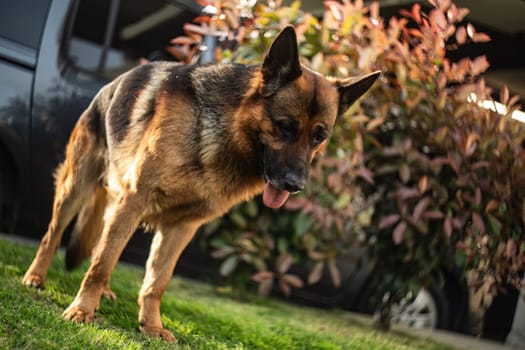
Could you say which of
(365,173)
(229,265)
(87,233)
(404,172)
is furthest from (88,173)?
(404,172)

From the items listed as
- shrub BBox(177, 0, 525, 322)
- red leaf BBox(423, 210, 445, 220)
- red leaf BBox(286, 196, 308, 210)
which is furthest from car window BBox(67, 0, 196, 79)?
red leaf BBox(423, 210, 445, 220)

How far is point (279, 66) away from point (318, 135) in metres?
0.42

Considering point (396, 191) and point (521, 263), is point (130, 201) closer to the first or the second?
point (396, 191)

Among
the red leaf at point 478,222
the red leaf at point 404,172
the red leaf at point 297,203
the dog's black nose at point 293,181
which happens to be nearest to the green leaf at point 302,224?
the red leaf at point 297,203

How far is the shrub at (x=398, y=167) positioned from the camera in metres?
4.88

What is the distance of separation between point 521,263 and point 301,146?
261cm

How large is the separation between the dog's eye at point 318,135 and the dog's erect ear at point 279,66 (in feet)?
0.99

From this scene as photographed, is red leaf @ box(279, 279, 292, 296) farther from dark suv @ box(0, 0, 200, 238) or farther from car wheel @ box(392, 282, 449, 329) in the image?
dark suv @ box(0, 0, 200, 238)

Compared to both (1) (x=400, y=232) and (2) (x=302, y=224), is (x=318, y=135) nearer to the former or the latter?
(1) (x=400, y=232)

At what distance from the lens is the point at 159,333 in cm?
343

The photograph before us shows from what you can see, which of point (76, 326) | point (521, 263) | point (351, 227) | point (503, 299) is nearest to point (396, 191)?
point (351, 227)

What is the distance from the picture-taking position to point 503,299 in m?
5.63

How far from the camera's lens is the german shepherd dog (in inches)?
128

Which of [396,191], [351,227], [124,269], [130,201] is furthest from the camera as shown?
[124,269]
